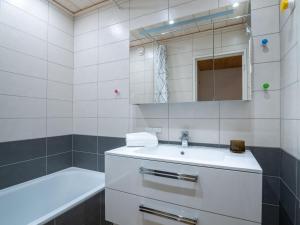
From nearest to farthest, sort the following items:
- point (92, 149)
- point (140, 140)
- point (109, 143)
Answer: point (140, 140) < point (109, 143) < point (92, 149)

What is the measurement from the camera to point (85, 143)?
6.61 ft

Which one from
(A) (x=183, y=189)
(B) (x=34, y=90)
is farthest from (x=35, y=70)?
(A) (x=183, y=189)

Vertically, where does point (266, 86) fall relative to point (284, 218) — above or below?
above

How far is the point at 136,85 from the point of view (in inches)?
65.9

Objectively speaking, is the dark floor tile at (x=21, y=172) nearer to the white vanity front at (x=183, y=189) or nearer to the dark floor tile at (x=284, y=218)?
the white vanity front at (x=183, y=189)

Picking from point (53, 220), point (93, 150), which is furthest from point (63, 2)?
point (53, 220)

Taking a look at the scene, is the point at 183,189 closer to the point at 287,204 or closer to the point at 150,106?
the point at 287,204

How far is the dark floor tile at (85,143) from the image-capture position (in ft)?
6.43

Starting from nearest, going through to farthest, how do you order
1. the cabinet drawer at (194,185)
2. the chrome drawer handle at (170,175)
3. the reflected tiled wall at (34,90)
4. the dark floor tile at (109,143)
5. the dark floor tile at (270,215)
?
the cabinet drawer at (194,185), the chrome drawer handle at (170,175), the dark floor tile at (270,215), the reflected tiled wall at (34,90), the dark floor tile at (109,143)

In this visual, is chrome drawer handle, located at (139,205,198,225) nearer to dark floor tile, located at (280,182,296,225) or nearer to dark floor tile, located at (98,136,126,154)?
dark floor tile, located at (280,182,296,225)

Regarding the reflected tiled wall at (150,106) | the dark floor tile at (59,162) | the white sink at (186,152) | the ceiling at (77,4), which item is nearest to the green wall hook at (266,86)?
the reflected tiled wall at (150,106)

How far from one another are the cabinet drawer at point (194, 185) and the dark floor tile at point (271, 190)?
1.54 ft

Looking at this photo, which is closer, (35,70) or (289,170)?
Answer: (289,170)

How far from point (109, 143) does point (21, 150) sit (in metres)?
0.82
